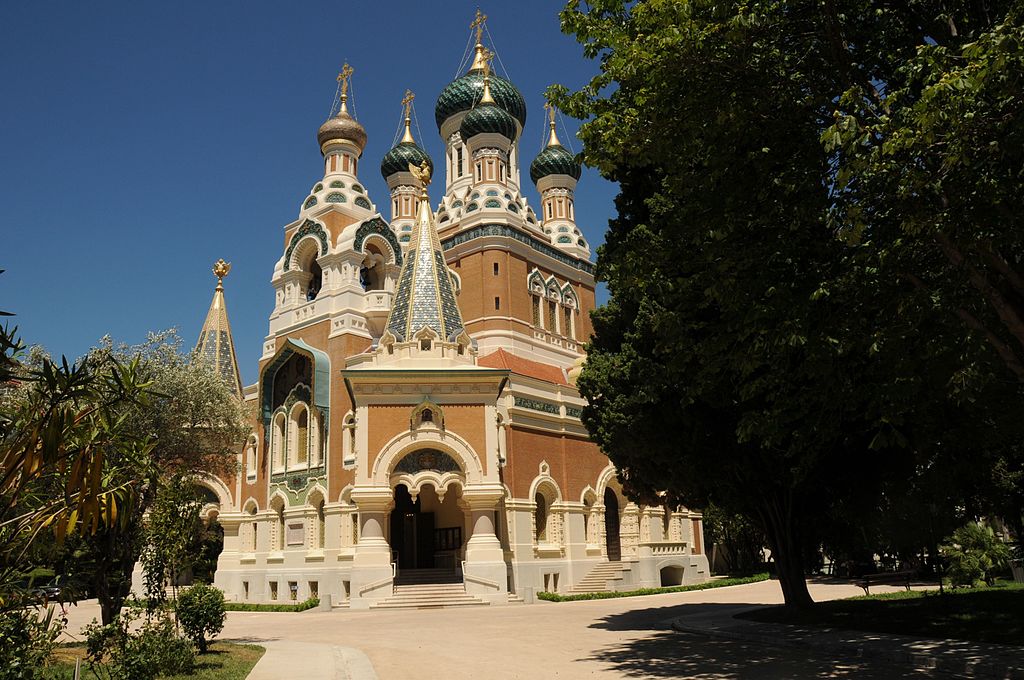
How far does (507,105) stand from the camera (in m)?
38.0

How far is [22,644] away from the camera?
22.6ft

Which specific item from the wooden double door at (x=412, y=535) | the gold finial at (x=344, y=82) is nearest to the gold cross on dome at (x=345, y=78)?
the gold finial at (x=344, y=82)

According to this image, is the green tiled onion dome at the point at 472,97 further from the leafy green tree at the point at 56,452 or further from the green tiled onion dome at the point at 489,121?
the leafy green tree at the point at 56,452

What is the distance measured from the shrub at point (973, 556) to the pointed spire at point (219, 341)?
26.8 metres

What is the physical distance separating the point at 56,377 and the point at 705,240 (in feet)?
22.2

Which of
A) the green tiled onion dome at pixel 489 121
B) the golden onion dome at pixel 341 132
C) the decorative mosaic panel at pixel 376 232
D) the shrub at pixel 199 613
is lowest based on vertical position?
the shrub at pixel 199 613

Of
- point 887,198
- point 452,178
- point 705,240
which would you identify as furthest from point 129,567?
point 452,178

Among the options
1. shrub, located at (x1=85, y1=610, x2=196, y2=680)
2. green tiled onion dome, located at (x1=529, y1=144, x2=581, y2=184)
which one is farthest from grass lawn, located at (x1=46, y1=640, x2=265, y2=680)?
green tiled onion dome, located at (x1=529, y1=144, x2=581, y2=184)

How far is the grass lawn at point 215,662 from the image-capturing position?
9859 mm

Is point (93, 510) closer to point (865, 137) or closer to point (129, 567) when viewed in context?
point (865, 137)

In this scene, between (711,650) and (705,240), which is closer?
(705,240)

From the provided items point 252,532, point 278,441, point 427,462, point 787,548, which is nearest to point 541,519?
point 427,462

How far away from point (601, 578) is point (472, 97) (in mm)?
23460

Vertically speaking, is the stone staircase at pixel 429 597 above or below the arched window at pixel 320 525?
below
